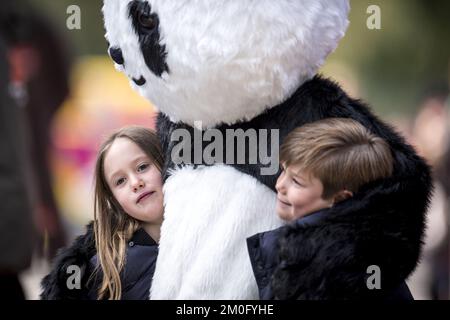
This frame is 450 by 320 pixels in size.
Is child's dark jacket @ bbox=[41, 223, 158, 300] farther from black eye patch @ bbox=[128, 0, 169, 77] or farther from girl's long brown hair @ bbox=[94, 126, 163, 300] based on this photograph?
black eye patch @ bbox=[128, 0, 169, 77]

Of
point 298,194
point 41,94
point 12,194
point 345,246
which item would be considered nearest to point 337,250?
point 345,246

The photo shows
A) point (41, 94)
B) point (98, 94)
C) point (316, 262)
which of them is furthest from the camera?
point (41, 94)

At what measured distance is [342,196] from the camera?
1279mm

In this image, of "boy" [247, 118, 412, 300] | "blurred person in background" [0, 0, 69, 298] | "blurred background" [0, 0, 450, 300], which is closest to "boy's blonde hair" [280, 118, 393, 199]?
"boy" [247, 118, 412, 300]

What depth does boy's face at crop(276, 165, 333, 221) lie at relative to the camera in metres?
1.27

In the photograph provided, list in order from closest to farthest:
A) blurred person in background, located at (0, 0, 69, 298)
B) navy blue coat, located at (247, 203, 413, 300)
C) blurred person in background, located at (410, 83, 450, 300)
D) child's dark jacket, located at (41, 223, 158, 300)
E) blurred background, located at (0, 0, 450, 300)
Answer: navy blue coat, located at (247, 203, 413, 300), child's dark jacket, located at (41, 223, 158, 300), blurred background, located at (0, 0, 450, 300), blurred person in background, located at (0, 0, 69, 298), blurred person in background, located at (410, 83, 450, 300)

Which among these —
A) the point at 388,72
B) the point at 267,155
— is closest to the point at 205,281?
the point at 267,155

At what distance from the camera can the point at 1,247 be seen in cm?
143

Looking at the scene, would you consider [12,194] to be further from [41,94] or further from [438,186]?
[438,186]

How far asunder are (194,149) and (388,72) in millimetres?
1049

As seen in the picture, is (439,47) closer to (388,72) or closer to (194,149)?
(388,72)

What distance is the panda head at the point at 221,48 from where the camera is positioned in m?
1.24

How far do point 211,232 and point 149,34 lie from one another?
394mm

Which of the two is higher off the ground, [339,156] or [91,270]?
[339,156]
